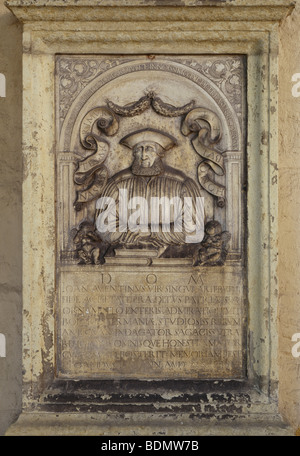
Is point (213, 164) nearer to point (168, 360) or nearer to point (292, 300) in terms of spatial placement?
point (292, 300)

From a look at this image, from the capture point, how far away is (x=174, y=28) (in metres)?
3.30

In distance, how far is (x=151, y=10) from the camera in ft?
10.6

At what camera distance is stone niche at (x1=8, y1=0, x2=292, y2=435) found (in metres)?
3.32

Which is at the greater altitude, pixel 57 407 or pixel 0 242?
pixel 0 242

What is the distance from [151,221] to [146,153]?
484 millimetres

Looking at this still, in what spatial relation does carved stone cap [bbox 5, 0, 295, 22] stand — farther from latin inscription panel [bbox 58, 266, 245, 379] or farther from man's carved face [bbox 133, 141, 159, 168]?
latin inscription panel [bbox 58, 266, 245, 379]

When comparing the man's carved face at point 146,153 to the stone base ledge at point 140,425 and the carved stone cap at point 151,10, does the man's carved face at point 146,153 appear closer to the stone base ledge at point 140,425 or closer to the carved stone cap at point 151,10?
the carved stone cap at point 151,10

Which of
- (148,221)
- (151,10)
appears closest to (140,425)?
(148,221)

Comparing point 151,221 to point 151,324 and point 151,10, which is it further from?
point 151,10

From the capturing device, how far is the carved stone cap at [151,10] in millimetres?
3188

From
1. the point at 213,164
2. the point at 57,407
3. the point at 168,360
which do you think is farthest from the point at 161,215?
the point at 57,407

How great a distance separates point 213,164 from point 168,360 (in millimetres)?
1432

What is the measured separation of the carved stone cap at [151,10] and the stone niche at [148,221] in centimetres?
6

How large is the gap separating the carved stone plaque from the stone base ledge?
28 cm
